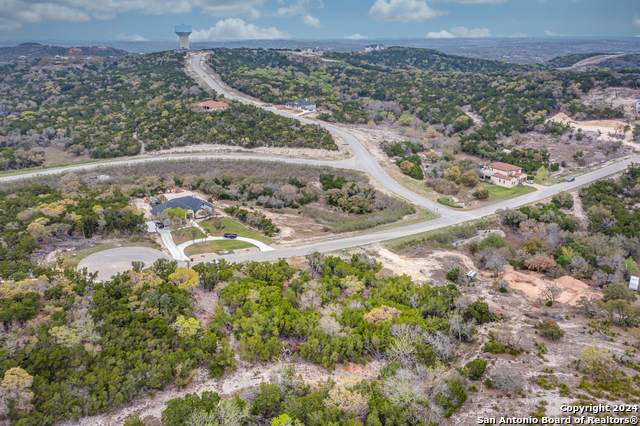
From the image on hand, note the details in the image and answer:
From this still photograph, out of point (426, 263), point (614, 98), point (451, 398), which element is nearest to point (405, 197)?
point (426, 263)

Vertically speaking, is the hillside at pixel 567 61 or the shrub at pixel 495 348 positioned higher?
the hillside at pixel 567 61

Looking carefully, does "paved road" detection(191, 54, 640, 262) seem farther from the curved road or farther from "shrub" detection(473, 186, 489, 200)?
"shrub" detection(473, 186, 489, 200)

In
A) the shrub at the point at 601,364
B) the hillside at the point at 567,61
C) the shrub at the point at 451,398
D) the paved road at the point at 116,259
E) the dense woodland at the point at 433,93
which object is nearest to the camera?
the shrub at the point at 451,398

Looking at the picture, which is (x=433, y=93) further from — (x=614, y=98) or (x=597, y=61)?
(x=597, y=61)

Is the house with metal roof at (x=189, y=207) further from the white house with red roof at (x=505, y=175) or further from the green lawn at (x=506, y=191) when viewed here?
the white house with red roof at (x=505, y=175)

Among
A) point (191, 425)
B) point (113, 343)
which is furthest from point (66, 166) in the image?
point (191, 425)

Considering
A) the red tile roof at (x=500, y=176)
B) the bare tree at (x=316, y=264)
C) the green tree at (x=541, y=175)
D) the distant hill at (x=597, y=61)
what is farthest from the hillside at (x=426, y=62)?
the bare tree at (x=316, y=264)
